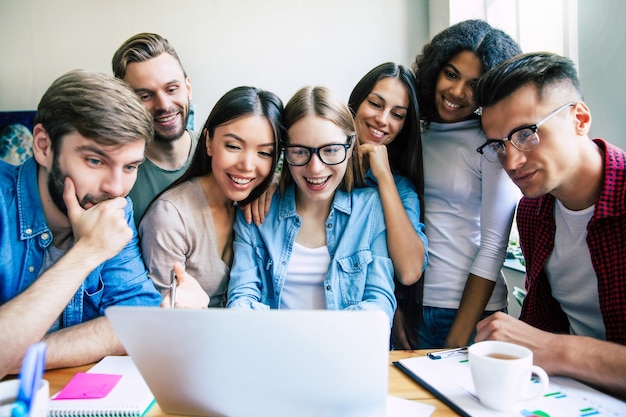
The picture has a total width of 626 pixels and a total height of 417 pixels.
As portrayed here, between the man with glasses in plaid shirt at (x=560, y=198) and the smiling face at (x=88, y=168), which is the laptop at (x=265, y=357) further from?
the smiling face at (x=88, y=168)

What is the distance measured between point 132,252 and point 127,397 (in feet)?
1.87

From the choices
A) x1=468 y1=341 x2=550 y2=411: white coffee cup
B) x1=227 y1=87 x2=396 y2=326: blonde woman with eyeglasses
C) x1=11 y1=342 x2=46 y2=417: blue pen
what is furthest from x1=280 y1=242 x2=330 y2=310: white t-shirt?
x1=11 y1=342 x2=46 y2=417: blue pen

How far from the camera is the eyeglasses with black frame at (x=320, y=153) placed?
145 cm

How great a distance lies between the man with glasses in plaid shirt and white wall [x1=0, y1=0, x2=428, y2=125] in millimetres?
2267

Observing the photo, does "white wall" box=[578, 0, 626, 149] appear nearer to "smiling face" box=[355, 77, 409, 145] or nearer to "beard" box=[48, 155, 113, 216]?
"smiling face" box=[355, 77, 409, 145]

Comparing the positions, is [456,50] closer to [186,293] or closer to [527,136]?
[527,136]

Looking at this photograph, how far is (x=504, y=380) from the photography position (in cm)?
77

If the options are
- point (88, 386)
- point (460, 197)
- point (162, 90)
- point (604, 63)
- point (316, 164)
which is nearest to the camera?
point (88, 386)

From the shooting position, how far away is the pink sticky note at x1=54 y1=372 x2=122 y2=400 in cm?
85

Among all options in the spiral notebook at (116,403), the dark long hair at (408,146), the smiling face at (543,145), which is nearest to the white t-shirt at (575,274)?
the smiling face at (543,145)

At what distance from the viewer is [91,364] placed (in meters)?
1.04

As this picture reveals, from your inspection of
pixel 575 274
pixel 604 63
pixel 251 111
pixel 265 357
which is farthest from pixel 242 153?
pixel 604 63

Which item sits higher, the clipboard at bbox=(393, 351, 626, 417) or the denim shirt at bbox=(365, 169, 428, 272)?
the denim shirt at bbox=(365, 169, 428, 272)

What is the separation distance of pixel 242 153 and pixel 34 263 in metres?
0.66
